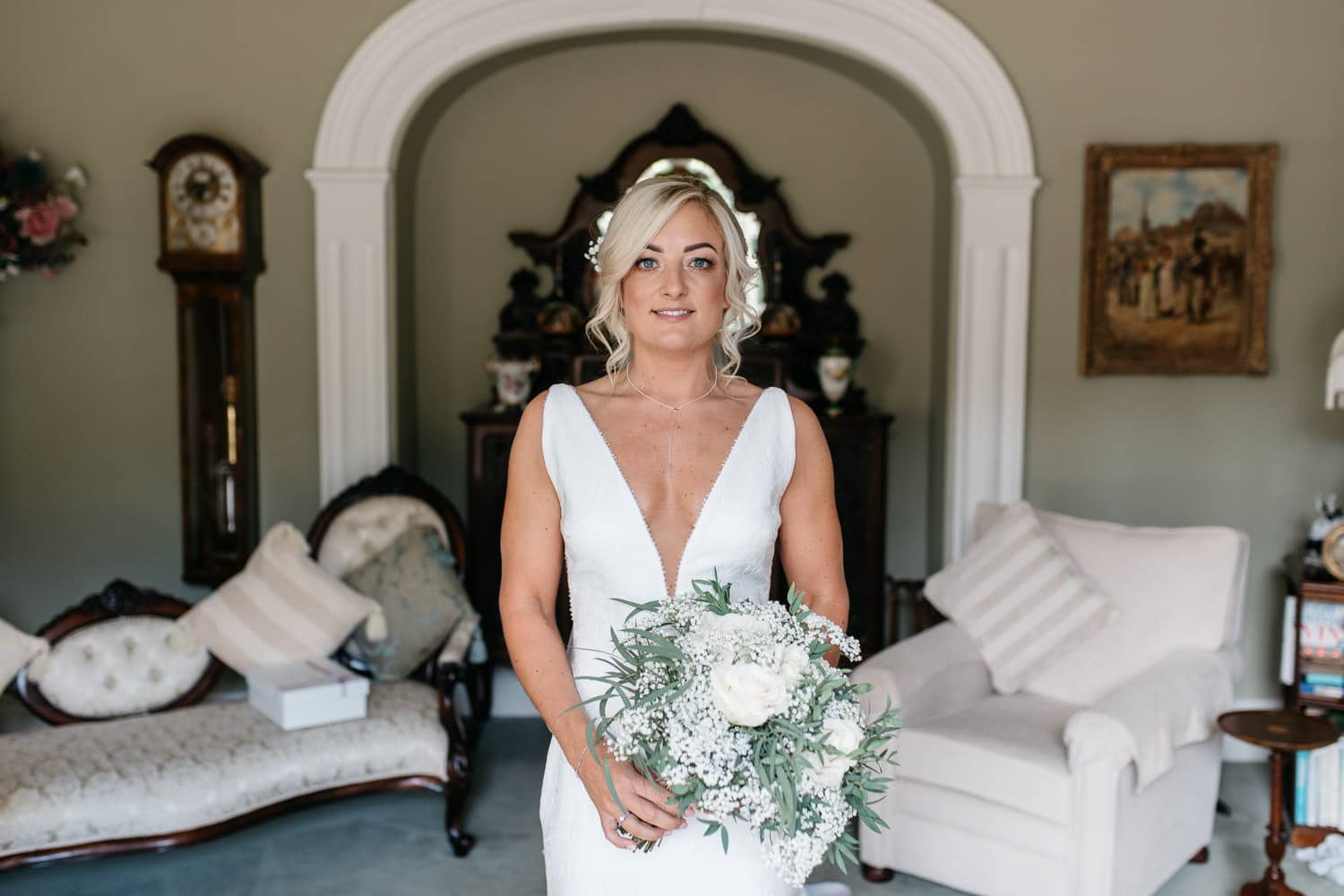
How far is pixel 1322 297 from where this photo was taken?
4422mm

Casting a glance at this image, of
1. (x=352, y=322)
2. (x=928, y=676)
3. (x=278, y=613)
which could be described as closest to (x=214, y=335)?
(x=352, y=322)

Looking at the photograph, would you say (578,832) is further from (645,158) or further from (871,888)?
(645,158)

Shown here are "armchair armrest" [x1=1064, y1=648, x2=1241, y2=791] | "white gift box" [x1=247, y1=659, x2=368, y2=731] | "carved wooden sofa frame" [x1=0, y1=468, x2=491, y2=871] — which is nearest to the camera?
"armchair armrest" [x1=1064, y1=648, x2=1241, y2=791]

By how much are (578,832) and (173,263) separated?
10.8 feet

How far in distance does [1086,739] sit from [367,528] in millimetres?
2488

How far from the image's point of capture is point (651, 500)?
5.97ft

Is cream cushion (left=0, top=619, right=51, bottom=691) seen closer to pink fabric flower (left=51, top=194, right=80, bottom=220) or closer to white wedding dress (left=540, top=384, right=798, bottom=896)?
pink fabric flower (left=51, top=194, right=80, bottom=220)

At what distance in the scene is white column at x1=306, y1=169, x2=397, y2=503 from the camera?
4.48 m

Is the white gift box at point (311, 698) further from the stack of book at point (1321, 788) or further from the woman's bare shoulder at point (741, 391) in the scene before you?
the stack of book at point (1321, 788)

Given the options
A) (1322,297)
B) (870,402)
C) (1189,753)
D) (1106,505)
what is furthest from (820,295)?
(1189,753)

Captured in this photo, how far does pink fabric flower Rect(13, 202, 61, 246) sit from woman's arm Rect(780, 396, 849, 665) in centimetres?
343

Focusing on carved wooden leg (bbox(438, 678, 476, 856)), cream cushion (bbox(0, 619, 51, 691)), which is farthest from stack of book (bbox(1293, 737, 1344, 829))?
cream cushion (bbox(0, 619, 51, 691))

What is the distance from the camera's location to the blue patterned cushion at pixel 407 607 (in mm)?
3965

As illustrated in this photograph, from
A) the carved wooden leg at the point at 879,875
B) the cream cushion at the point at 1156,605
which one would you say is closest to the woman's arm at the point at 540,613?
the carved wooden leg at the point at 879,875
